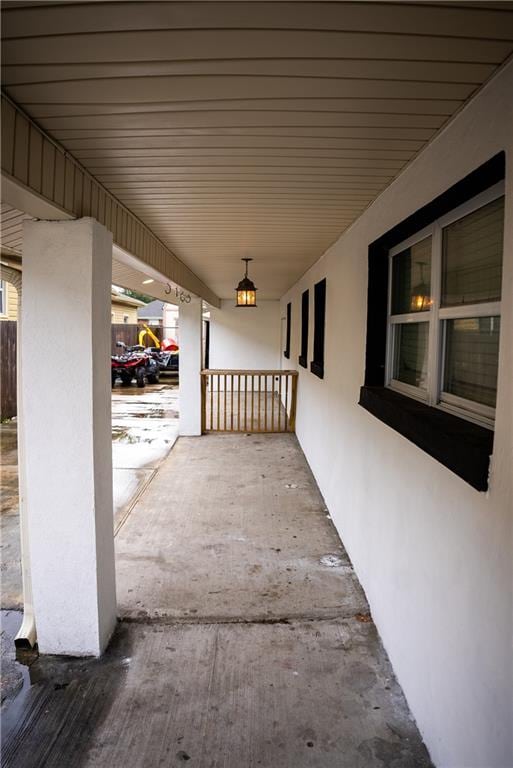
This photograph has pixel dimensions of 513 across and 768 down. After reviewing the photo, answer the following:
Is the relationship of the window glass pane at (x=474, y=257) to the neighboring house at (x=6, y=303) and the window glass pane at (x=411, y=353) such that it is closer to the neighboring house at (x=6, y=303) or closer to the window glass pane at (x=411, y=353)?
the window glass pane at (x=411, y=353)

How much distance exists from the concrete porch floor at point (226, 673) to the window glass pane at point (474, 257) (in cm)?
190

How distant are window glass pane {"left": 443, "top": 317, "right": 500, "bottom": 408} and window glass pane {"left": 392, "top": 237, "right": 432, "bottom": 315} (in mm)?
348

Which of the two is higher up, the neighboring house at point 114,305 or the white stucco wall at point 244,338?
the neighboring house at point 114,305

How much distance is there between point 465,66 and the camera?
1459 mm

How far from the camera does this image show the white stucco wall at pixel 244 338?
42.7ft

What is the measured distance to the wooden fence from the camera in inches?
356

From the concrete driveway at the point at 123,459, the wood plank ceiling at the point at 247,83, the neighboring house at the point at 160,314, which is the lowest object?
the concrete driveway at the point at 123,459

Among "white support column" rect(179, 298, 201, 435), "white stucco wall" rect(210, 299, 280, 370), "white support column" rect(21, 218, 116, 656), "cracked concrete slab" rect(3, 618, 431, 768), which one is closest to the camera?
"cracked concrete slab" rect(3, 618, 431, 768)

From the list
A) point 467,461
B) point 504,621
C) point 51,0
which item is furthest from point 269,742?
point 51,0

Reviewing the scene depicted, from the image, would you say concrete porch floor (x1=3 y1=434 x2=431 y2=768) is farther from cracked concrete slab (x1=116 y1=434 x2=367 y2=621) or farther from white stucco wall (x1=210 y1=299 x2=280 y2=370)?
white stucco wall (x1=210 y1=299 x2=280 y2=370)

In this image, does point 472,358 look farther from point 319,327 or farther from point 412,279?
point 319,327

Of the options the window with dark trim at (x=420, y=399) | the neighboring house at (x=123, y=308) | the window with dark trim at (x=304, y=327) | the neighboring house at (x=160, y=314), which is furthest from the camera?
the neighboring house at (x=160, y=314)

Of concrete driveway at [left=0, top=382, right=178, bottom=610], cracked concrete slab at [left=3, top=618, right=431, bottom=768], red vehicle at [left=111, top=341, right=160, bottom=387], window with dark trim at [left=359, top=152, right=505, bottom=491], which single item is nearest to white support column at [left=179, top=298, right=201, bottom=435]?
concrete driveway at [left=0, top=382, right=178, bottom=610]

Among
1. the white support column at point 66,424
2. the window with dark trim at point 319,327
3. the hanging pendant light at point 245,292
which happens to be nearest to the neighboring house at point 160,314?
the hanging pendant light at point 245,292
